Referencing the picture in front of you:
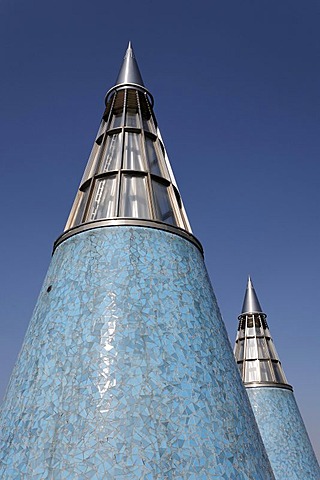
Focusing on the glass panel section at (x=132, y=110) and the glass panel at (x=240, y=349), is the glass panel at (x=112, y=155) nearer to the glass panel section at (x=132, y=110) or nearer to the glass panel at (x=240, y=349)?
the glass panel section at (x=132, y=110)

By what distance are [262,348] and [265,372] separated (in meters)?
1.14

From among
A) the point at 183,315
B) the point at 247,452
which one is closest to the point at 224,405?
the point at 247,452

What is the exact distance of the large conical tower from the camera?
4988 millimetres

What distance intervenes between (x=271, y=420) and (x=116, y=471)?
9540 millimetres

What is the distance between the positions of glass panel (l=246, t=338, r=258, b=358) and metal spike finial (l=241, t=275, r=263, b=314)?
1.44 metres

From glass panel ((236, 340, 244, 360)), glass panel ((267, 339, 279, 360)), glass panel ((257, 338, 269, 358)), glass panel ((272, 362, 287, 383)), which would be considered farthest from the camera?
glass panel ((236, 340, 244, 360))

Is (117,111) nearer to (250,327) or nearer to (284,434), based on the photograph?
(284,434)

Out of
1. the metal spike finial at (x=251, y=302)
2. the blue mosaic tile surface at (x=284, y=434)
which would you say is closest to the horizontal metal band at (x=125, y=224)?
the blue mosaic tile surface at (x=284, y=434)

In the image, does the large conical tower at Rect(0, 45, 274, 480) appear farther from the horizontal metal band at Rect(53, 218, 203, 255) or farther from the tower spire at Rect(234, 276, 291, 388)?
the tower spire at Rect(234, 276, 291, 388)

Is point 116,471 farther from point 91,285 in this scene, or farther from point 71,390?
point 91,285

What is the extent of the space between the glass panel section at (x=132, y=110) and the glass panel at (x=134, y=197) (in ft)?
5.14

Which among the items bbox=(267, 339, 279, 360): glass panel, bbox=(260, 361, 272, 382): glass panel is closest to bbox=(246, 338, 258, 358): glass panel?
bbox=(260, 361, 272, 382): glass panel

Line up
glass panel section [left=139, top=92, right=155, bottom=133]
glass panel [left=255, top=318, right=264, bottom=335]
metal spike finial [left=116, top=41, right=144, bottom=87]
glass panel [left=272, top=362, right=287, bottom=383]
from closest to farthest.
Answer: glass panel section [left=139, top=92, right=155, bottom=133]
metal spike finial [left=116, top=41, right=144, bottom=87]
glass panel [left=272, top=362, right=287, bottom=383]
glass panel [left=255, top=318, right=264, bottom=335]

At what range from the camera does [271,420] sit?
13250 millimetres
